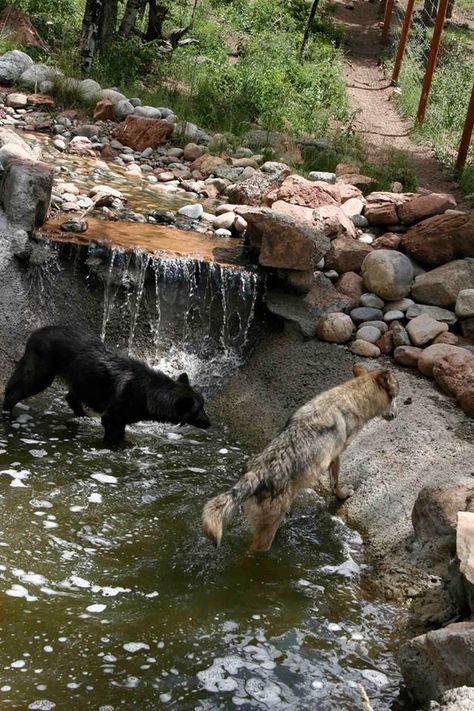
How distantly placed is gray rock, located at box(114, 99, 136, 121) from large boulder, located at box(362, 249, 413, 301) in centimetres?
709

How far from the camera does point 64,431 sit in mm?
8133

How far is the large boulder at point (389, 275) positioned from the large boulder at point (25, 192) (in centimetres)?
391

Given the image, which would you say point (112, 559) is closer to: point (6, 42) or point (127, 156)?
point (127, 156)

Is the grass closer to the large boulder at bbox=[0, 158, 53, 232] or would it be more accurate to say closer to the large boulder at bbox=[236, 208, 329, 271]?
the large boulder at bbox=[236, 208, 329, 271]

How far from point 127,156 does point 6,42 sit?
4563mm

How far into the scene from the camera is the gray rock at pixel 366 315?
10000 millimetres

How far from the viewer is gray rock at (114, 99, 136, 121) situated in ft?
51.1

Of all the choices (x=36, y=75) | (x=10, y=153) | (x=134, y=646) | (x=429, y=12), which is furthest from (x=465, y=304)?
(x=429, y=12)

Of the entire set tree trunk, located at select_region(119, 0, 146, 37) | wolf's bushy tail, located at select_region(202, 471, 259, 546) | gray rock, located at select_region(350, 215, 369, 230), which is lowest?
wolf's bushy tail, located at select_region(202, 471, 259, 546)

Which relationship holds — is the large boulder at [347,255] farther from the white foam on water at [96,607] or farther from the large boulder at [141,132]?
the white foam on water at [96,607]

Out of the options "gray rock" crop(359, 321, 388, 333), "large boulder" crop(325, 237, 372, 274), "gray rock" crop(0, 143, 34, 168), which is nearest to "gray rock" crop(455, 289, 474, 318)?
"gray rock" crop(359, 321, 388, 333)

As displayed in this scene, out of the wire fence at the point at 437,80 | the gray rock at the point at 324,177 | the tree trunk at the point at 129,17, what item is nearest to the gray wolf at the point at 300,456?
the gray rock at the point at 324,177

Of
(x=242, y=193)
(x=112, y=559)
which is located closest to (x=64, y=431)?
(x=112, y=559)

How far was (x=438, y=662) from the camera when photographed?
4746 millimetres
